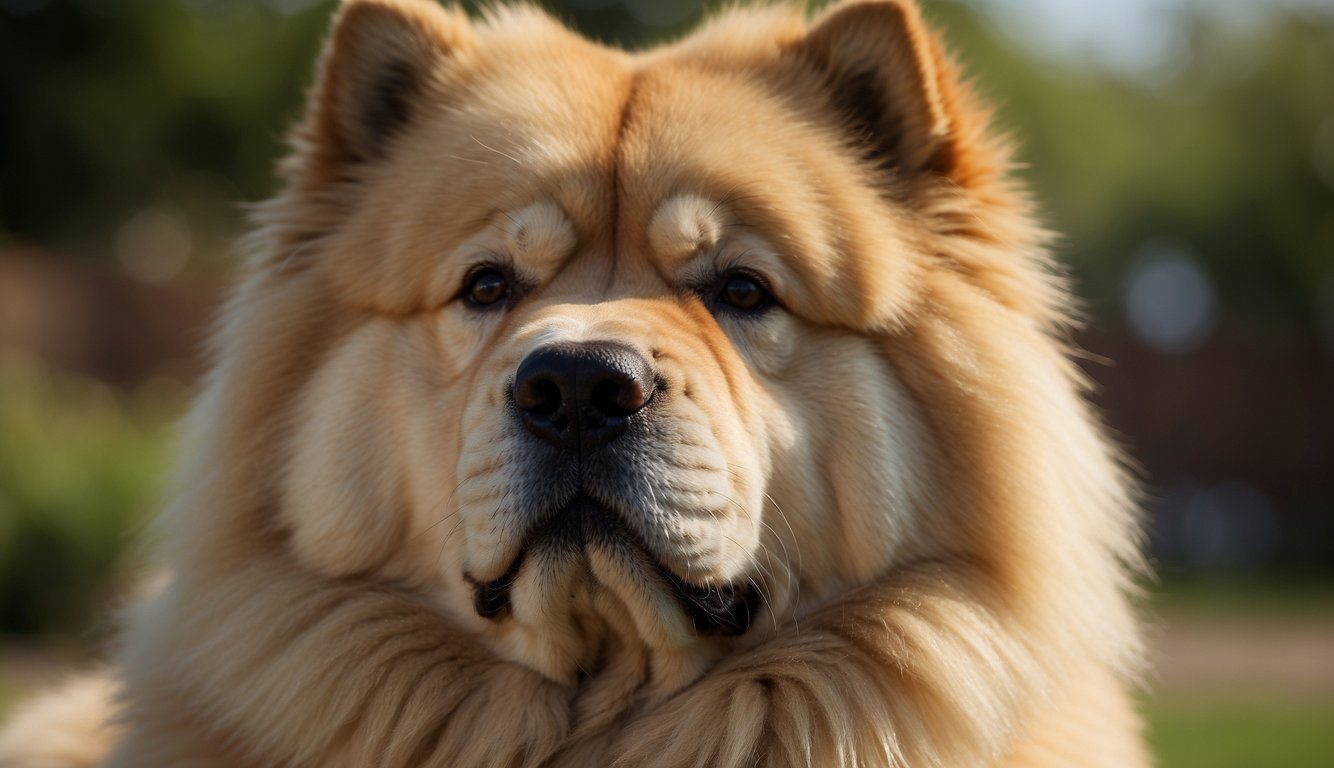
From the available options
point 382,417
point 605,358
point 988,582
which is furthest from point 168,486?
point 988,582

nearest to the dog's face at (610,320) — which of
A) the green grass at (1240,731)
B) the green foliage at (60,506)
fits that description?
the green grass at (1240,731)

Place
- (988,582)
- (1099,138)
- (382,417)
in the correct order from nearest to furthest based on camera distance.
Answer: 1. (988,582)
2. (382,417)
3. (1099,138)

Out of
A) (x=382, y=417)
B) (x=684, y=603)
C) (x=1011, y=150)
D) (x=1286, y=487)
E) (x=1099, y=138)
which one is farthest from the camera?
(x=1099, y=138)

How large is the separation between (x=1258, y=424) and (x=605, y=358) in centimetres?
1769

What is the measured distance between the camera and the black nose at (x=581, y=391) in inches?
106

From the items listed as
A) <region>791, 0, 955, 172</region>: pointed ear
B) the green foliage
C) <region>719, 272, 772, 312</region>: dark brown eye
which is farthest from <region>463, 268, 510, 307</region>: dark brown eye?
the green foliage

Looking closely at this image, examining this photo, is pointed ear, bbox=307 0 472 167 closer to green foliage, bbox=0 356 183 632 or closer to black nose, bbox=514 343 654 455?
black nose, bbox=514 343 654 455

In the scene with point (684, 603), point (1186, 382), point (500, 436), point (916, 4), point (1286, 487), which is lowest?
point (1286, 487)

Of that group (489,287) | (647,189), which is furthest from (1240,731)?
(489,287)

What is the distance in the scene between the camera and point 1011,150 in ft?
11.8

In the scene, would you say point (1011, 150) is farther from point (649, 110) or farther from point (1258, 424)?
point (1258, 424)

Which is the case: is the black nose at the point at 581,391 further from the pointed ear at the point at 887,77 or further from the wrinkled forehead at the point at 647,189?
the pointed ear at the point at 887,77

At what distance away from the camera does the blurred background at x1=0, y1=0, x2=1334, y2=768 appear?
30.8ft

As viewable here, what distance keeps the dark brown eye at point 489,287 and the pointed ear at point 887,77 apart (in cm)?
111
